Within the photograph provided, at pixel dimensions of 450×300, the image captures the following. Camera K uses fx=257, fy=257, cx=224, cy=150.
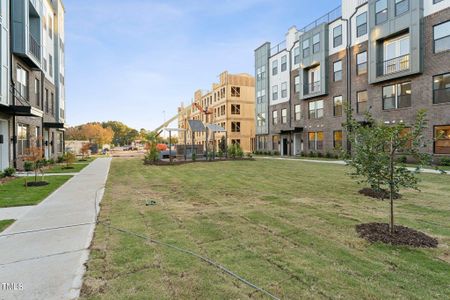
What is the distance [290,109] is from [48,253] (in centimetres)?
3450

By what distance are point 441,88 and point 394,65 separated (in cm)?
439

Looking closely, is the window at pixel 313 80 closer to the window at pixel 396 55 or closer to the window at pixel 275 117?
the window at pixel 275 117

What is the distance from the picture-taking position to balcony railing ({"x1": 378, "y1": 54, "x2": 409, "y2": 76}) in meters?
21.5

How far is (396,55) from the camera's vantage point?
22203 millimetres

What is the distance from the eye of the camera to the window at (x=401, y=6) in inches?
821

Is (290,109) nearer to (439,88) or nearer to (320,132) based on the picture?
(320,132)

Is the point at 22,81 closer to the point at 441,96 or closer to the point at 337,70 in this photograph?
the point at 337,70

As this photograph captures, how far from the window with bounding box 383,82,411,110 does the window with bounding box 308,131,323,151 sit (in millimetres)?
8350

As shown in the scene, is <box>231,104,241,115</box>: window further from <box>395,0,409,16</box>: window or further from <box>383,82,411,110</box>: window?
<box>395,0,409,16</box>: window

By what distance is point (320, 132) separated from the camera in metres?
30.6

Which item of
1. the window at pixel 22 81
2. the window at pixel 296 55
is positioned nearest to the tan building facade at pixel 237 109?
the window at pixel 296 55

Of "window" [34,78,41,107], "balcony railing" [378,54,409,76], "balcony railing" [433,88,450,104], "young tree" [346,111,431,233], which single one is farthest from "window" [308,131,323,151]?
"window" [34,78,41,107]

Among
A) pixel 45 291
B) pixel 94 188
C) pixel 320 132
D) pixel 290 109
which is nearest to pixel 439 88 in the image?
pixel 320 132

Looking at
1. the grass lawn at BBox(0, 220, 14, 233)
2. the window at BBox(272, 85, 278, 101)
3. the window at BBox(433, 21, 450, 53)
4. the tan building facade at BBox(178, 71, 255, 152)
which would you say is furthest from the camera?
the tan building facade at BBox(178, 71, 255, 152)
